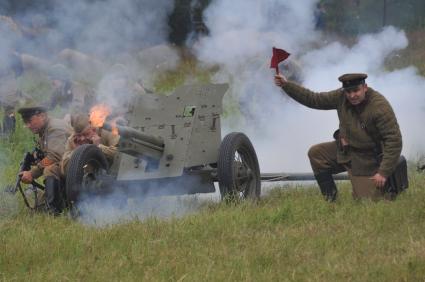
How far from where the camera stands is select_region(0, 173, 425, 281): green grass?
6.27 meters

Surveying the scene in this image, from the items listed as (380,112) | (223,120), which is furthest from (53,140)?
(223,120)

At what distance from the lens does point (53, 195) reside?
9.29 meters

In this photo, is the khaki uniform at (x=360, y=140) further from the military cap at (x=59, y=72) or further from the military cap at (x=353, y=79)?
the military cap at (x=59, y=72)

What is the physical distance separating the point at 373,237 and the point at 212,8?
6.30 m

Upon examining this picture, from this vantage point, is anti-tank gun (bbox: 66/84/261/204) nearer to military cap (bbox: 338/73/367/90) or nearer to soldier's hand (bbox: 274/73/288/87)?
soldier's hand (bbox: 274/73/288/87)

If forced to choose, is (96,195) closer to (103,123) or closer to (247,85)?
(103,123)

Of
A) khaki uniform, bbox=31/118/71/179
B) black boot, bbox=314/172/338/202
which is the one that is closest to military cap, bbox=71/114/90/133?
khaki uniform, bbox=31/118/71/179

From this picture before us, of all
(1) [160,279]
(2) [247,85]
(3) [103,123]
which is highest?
(2) [247,85]

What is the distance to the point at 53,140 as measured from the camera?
9.67m

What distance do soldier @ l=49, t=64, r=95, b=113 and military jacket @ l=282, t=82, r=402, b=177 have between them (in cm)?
466

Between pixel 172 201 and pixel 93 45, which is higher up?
pixel 93 45

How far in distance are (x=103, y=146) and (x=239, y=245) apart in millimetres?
3094

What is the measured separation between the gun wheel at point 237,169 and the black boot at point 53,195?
1.60 metres

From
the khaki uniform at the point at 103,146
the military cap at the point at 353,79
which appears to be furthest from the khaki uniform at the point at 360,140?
the khaki uniform at the point at 103,146
